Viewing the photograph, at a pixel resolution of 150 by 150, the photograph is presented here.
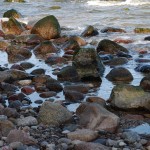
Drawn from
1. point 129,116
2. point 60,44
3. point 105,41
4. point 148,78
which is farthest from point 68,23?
point 129,116

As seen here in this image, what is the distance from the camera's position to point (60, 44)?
1324cm

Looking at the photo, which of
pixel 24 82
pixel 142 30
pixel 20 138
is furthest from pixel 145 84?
pixel 142 30

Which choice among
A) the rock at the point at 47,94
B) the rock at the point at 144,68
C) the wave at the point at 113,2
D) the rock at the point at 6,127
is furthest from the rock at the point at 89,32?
the wave at the point at 113,2

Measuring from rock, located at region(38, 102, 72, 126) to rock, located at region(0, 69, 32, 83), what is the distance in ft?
8.06

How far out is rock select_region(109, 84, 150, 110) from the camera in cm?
685

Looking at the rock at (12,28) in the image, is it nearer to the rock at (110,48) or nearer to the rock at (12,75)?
the rock at (110,48)

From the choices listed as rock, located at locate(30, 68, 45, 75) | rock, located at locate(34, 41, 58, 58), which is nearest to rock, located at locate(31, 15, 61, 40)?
rock, located at locate(34, 41, 58, 58)

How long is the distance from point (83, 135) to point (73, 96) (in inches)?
76.6

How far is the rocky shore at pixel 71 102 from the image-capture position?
551 cm

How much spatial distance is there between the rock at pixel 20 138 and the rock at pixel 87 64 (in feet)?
11.8

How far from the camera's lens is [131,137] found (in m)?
5.61

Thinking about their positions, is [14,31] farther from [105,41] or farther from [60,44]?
[105,41]

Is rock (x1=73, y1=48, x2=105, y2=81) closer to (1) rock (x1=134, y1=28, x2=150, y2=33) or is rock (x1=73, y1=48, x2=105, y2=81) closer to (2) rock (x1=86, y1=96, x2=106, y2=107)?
(2) rock (x1=86, y1=96, x2=106, y2=107)

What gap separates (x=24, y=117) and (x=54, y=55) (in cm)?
510
